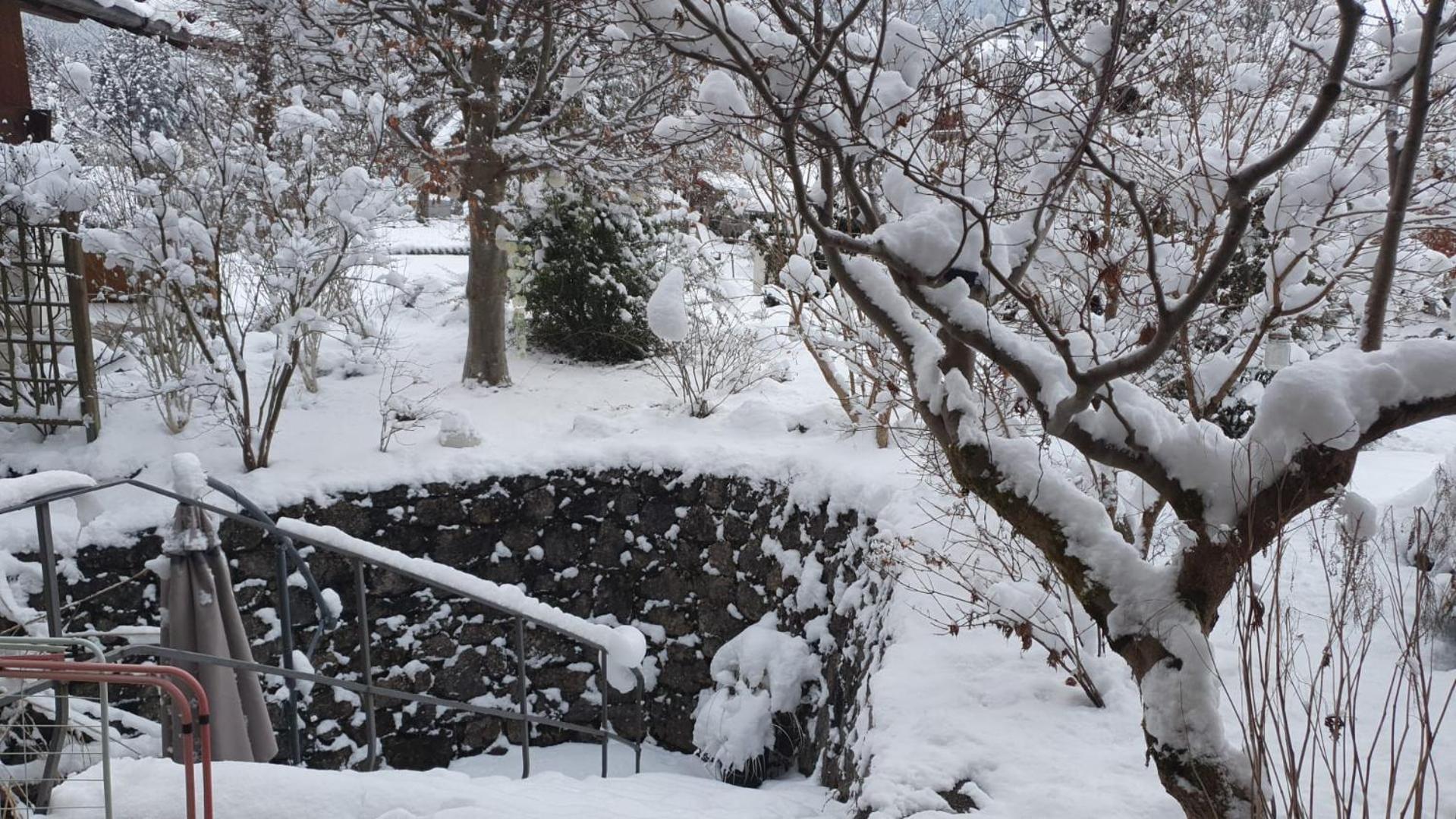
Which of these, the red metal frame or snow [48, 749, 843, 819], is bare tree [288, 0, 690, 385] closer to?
snow [48, 749, 843, 819]

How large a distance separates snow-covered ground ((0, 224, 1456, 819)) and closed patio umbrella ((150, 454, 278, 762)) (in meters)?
0.48

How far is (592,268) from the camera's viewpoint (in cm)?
814

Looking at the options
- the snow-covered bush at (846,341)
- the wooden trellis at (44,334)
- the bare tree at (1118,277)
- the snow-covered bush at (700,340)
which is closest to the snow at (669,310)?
the snow-covered bush at (700,340)

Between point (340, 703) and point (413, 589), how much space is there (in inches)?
31.4

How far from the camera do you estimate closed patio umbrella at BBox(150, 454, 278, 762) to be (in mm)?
3047

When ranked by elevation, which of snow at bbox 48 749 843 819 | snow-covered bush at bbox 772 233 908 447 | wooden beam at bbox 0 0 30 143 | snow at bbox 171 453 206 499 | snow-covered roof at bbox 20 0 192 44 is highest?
snow-covered roof at bbox 20 0 192 44

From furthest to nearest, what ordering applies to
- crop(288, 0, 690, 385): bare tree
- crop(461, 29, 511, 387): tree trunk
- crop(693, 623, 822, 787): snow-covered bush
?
crop(461, 29, 511, 387): tree trunk
crop(288, 0, 690, 385): bare tree
crop(693, 623, 822, 787): snow-covered bush

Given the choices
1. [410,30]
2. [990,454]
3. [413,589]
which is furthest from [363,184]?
Result: [990,454]

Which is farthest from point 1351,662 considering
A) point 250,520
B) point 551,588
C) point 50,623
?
point 551,588

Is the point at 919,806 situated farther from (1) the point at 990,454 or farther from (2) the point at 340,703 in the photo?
(2) the point at 340,703

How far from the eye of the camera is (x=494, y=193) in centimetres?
730

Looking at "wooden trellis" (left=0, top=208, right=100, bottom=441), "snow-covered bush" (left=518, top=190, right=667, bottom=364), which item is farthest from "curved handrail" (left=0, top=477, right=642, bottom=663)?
"snow-covered bush" (left=518, top=190, right=667, bottom=364)

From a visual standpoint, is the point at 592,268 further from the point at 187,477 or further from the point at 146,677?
the point at 146,677

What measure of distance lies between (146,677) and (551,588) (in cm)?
459
